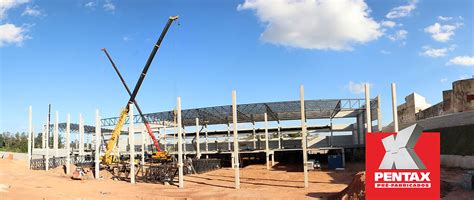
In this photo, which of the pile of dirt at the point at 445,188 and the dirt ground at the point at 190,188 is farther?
the dirt ground at the point at 190,188

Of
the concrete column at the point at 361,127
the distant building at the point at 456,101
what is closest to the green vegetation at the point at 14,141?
the concrete column at the point at 361,127

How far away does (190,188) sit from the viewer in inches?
1192

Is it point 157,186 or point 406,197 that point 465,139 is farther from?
point 406,197

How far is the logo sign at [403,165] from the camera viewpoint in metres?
7.52

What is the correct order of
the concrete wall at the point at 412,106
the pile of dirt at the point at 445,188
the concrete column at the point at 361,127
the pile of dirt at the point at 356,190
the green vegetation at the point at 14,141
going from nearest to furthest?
the pile of dirt at the point at 356,190, the pile of dirt at the point at 445,188, the concrete wall at the point at 412,106, the concrete column at the point at 361,127, the green vegetation at the point at 14,141

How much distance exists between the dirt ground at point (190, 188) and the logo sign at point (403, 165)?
1565 cm

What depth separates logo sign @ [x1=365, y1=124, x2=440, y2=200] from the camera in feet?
24.7

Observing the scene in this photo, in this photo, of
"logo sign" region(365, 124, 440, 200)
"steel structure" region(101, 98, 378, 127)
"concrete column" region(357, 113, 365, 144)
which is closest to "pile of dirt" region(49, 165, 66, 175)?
"steel structure" region(101, 98, 378, 127)

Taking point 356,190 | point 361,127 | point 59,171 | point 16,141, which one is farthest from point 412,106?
point 16,141

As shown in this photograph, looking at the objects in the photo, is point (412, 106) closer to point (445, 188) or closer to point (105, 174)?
point (445, 188)

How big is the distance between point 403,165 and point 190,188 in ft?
79.1

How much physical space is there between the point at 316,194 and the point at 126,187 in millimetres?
14406

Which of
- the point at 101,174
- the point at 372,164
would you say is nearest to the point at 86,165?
the point at 101,174

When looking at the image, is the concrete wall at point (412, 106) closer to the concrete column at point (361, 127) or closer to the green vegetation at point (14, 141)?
the concrete column at point (361, 127)
